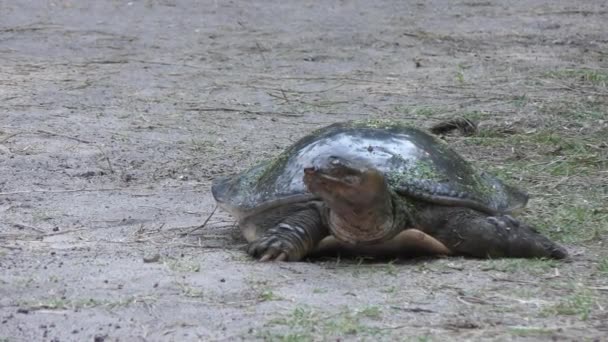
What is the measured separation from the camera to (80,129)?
7562mm

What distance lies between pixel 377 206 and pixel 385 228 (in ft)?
0.48

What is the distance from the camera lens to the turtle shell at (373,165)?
4965mm

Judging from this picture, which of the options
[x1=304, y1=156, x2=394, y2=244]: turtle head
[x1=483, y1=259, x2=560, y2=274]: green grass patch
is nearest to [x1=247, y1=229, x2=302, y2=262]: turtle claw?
[x1=304, y1=156, x2=394, y2=244]: turtle head

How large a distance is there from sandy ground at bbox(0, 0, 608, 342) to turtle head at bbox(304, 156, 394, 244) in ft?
0.49

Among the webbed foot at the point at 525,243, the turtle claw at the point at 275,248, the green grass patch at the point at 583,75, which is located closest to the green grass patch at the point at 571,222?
the webbed foot at the point at 525,243

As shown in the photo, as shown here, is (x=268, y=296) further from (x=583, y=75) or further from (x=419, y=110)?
(x=583, y=75)

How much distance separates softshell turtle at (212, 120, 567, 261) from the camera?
4.71m

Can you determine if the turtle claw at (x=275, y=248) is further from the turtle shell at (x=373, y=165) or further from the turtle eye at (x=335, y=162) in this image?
the turtle eye at (x=335, y=162)

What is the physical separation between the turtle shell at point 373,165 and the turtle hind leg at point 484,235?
0.13 metres

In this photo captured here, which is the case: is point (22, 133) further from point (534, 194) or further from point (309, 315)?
point (309, 315)

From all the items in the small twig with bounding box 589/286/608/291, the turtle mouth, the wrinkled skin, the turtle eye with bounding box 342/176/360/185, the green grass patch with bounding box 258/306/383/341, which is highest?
the turtle mouth

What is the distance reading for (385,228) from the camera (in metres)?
4.83

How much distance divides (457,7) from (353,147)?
824 cm

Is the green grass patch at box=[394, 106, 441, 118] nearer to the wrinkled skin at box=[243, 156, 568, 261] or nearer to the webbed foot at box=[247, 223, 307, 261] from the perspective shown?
the wrinkled skin at box=[243, 156, 568, 261]
